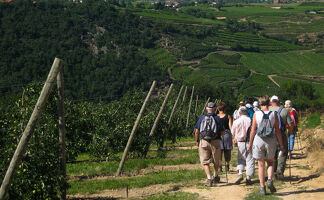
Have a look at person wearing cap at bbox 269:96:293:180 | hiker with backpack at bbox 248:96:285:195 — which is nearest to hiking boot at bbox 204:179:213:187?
hiker with backpack at bbox 248:96:285:195

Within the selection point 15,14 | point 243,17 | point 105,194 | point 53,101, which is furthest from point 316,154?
point 243,17

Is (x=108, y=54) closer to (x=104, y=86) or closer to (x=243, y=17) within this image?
(x=104, y=86)

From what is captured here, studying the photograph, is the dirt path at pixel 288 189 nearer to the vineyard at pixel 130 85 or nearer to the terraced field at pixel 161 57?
the vineyard at pixel 130 85

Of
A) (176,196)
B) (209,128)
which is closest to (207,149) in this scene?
(209,128)

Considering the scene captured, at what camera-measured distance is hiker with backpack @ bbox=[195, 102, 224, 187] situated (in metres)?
9.49

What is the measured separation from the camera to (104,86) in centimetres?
9238

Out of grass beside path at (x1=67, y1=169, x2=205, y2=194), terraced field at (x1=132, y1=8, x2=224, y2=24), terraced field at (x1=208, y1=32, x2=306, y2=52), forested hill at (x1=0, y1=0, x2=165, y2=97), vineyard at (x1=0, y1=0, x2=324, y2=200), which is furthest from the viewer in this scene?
terraced field at (x1=132, y1=8, x2=224, y2=24)

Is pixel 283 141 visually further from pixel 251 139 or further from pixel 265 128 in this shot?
pixel 265 128

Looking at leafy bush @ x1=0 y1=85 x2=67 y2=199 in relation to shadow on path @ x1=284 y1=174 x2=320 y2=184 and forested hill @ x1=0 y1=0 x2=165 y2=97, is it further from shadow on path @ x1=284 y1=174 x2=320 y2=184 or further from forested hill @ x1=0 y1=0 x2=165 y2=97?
forested hill @ x1=0 y1=0 x2=165 y2=97

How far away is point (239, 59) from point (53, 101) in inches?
4419

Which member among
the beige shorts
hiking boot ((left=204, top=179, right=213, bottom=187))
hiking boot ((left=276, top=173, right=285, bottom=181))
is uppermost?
the beige shorts

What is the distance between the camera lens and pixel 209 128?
9.48m

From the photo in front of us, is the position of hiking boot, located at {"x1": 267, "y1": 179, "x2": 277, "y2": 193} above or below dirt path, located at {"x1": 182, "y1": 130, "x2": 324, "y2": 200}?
above

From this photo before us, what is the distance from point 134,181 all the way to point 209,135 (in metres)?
2.11
